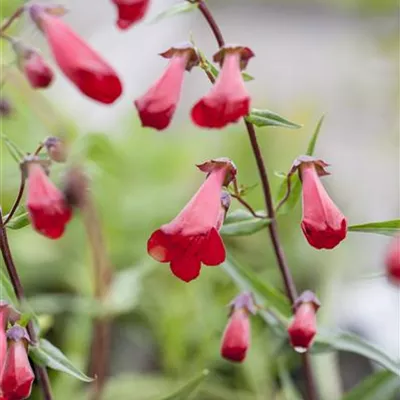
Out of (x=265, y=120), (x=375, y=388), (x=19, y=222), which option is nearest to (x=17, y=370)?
(x=19, y=222)

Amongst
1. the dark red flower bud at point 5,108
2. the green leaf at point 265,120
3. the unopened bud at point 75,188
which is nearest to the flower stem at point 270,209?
the green leaf at point 265,120

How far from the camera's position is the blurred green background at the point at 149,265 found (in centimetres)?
96

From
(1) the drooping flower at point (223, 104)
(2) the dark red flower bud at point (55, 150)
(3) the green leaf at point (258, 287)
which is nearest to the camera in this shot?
(1) the drooping flower at point (223, 104)

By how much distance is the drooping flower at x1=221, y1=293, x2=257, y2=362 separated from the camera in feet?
1.96

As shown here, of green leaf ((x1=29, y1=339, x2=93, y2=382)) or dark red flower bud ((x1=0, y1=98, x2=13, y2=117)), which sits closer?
green leaf ((x1=29, y1=339, x2=93, y2=382))

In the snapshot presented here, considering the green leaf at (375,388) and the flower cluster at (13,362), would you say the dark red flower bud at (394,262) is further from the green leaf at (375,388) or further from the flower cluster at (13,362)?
the flower cluster at (13,362)

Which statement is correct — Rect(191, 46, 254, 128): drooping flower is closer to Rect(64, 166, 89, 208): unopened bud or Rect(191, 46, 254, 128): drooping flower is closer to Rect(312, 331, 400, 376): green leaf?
Rect(64, 166, 89, 208): unopened bud

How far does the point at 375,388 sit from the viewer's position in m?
0.71

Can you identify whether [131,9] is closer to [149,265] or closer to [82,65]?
[82,65]

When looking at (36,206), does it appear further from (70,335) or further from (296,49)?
(296,49)

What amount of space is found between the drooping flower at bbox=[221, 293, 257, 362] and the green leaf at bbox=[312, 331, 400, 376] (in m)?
0.07

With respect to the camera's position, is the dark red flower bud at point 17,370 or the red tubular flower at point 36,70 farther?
the red tubular flower at point 36,70

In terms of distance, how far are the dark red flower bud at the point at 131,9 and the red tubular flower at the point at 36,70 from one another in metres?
0.13

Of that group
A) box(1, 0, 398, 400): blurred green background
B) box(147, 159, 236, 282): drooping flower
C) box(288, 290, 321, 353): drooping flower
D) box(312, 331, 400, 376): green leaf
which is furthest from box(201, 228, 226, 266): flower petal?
box(1, 0, 398, 400): blurred green background
